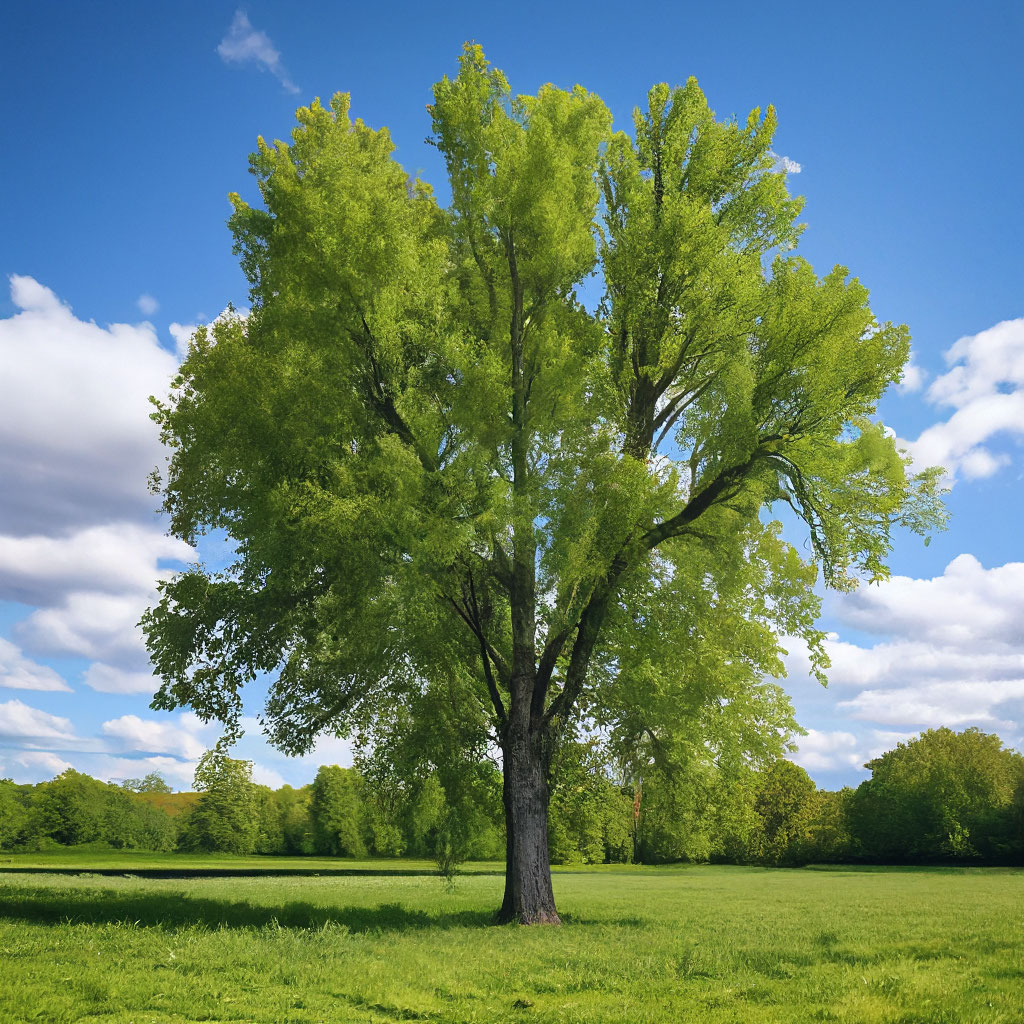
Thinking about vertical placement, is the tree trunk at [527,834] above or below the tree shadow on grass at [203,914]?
above

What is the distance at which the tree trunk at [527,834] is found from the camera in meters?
16.2

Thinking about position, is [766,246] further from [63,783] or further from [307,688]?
[63,783]

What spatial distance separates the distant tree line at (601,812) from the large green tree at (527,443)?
1.74 m

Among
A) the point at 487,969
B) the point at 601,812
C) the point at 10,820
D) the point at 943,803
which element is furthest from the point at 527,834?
the point at 10,820

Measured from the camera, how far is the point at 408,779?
720 inches

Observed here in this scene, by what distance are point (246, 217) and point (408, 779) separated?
1476cm

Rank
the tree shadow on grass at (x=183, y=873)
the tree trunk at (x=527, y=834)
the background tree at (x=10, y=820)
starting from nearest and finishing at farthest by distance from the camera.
→ the tree trunk at (x=527, y=834), the tree shadow on grass at (x=183, y=873), the background tree at (x=10, y=820)

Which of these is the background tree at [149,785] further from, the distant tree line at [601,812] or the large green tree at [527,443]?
the large green tree at [527,443]

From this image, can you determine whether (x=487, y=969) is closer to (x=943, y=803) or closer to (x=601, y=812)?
(x=601, y=812)

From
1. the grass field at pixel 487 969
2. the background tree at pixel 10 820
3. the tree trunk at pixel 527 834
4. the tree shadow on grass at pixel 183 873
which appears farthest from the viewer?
the background tree at pixel 10 820

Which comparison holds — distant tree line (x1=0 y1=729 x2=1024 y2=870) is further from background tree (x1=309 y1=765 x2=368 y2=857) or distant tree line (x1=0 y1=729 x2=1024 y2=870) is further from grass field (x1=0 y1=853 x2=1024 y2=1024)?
grass field (x1=0 y1=853 x2=1024 y2=1024)

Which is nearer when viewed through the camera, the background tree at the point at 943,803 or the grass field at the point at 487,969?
the grass field at the point at 487,969

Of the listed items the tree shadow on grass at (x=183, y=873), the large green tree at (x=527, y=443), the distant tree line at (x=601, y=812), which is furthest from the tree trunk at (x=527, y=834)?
the tree shadow on grass at (x=183, y=873)

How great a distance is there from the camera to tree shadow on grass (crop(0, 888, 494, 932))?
563 inches
